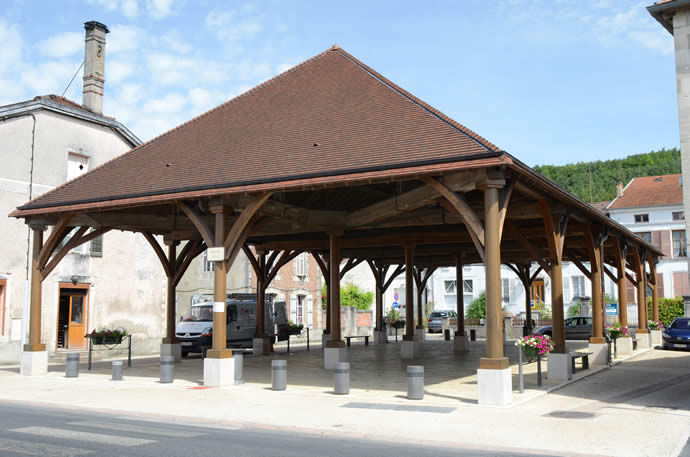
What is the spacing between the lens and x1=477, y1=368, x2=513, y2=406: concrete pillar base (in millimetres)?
11703

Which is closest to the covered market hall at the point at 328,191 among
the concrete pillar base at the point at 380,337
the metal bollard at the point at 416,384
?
the metal bollard at the point at 416,384

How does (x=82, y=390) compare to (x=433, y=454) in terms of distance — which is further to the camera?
(x=82, y=390)

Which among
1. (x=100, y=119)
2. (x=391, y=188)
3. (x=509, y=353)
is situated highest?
(x=100, y=119)

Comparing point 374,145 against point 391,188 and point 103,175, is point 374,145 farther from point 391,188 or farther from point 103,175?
point 103,175

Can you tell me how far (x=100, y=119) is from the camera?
2700 cm

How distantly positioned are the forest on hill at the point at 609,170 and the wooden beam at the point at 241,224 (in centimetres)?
7903

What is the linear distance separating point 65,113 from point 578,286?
43753 mm

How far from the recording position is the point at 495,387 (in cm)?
1174

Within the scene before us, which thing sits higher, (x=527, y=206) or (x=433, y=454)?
(x=527, y=206)

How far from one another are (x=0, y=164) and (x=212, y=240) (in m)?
12.2

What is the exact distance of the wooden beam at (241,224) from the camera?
1496cm

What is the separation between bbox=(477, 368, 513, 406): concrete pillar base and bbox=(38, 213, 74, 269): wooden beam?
12130mm

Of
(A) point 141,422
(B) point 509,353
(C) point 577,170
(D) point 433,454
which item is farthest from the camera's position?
(C) point 577,170

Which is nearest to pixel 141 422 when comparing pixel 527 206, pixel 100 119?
pixel 527 206
